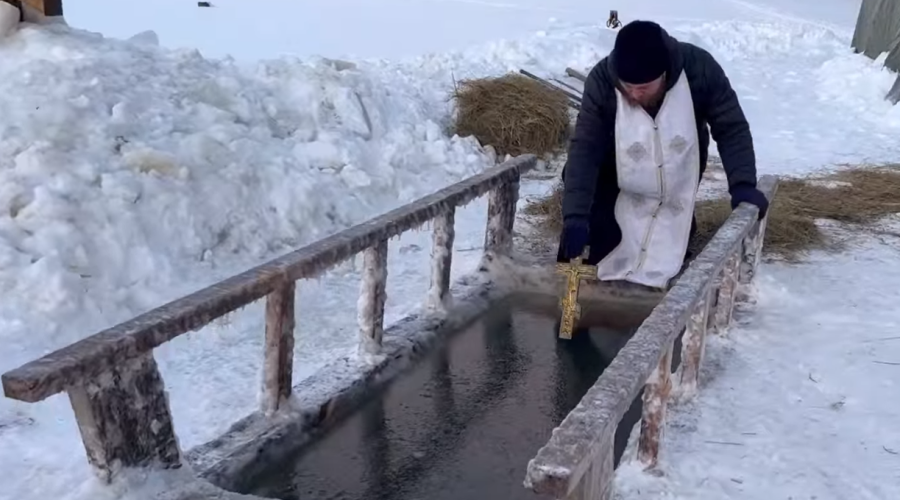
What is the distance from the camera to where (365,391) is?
3.81 m

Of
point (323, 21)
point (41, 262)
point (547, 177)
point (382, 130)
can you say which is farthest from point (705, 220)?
point (323, 21)

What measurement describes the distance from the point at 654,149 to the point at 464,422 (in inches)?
61.8

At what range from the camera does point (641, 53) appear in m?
3.90

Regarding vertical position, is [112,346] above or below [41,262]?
above

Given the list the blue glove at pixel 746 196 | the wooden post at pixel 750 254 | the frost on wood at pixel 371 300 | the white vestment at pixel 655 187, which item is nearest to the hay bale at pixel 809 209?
the wooden post at pixel 750 254

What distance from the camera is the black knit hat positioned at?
3871 mm

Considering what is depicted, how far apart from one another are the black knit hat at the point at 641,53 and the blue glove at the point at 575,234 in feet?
2.29

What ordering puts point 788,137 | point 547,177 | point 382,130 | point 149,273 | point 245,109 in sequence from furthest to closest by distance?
point 788,137 → point 547,177 → point 382,130 → point 245,109 → point 149,273

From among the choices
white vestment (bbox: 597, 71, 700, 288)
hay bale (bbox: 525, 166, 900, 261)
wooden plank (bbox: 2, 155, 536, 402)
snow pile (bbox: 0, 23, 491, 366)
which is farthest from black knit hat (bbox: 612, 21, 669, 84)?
snow pile (bbox: 0, 23, 491, 366)

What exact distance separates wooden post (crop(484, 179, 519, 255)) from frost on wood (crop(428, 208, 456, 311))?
58cm

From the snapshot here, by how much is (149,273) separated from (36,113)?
1370 mm

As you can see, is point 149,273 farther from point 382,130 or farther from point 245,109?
point 382,130

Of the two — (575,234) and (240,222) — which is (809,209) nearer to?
(575,234)

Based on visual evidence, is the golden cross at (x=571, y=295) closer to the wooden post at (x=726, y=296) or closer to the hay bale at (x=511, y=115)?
the wooden post at (x=726, y=296)
